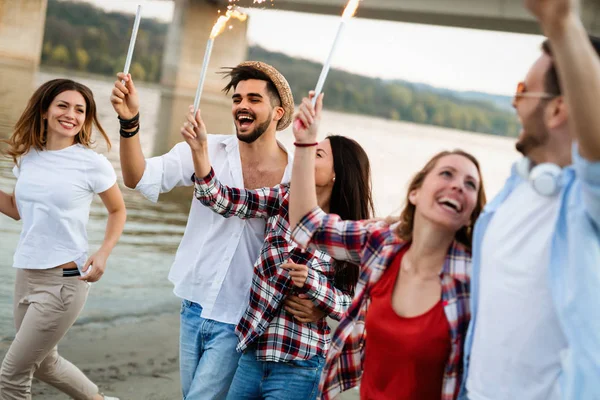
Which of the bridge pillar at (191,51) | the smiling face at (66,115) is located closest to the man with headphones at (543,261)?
the smiling face at (66,115)

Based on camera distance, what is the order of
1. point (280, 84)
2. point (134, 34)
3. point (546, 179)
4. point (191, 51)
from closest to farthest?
point (546, 179), point (134, 34), point (280, 84), point (191, 51)

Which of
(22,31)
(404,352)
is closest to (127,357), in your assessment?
(404,352)

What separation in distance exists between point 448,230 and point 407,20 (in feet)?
79.2

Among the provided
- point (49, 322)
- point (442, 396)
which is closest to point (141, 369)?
point (49, 322)

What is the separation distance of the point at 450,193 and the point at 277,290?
4.32 feet

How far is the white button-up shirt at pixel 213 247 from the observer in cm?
397

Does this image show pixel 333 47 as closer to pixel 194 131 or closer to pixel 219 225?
pixel 194 131

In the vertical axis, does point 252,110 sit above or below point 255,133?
above

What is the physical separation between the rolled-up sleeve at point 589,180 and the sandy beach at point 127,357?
4370mm

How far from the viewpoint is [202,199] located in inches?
149

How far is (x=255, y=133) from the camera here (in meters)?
4.19

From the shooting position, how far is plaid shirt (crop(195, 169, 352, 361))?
3666mm

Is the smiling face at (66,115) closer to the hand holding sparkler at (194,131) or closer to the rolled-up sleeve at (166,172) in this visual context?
the rolled-up sleeve at (166,172)

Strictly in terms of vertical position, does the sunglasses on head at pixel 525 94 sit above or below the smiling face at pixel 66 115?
above
